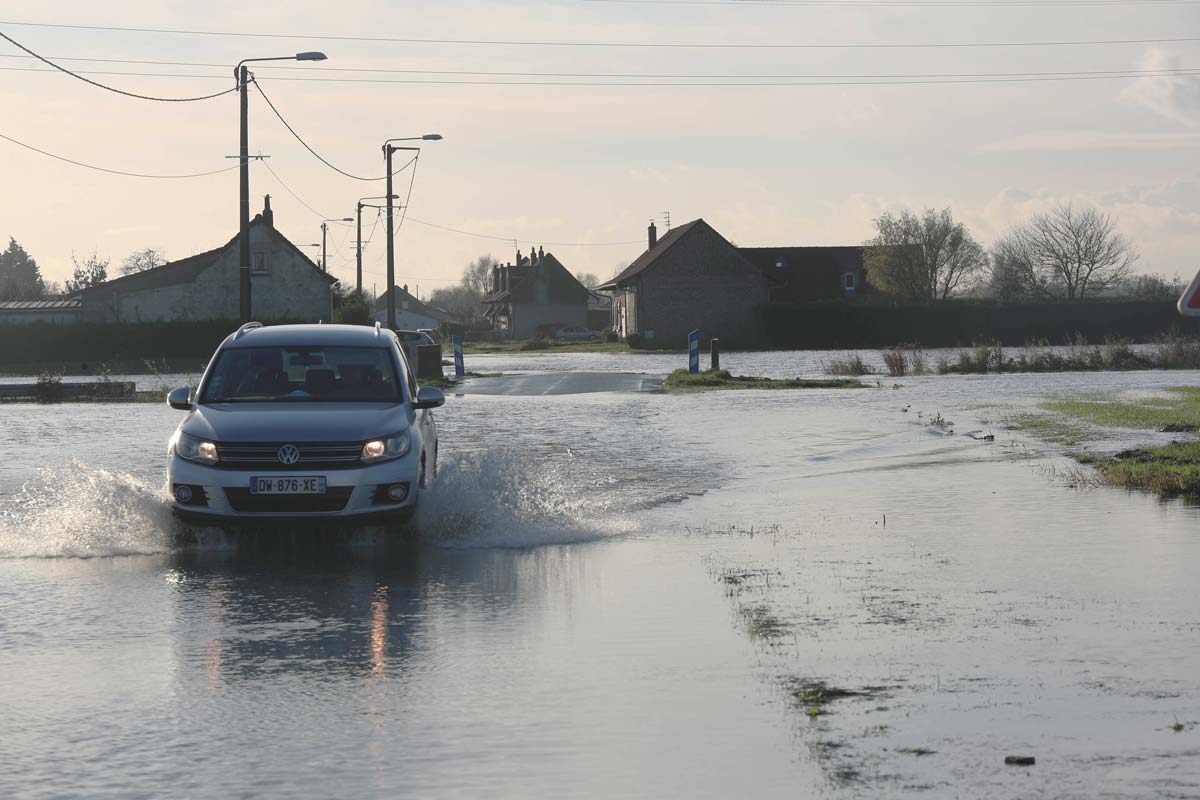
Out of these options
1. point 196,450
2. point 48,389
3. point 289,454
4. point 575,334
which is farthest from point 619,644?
point 575,334

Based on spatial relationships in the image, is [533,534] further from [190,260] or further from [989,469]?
[190,260]

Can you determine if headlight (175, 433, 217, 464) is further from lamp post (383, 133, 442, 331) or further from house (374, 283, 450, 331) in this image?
house (374, 283, 450, 331)

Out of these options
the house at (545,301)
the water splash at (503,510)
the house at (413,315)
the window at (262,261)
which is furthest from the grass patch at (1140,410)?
the house at (413,315)

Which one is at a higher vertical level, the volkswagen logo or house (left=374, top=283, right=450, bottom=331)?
house (left=374, top=283, right=450, bottom=331)

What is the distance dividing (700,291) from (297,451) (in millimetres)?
83918

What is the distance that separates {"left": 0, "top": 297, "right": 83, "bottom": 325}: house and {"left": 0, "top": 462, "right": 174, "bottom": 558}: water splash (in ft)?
259

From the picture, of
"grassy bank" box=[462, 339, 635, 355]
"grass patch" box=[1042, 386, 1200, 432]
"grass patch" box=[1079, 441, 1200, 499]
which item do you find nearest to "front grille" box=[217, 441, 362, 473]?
"grass patch" box=[1079, 441, 1200, 499]

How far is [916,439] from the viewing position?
22.6m

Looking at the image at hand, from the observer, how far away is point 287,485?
455 inches

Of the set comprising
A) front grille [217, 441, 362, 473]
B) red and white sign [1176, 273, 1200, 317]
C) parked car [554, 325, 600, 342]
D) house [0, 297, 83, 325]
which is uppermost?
house [0, 297, 83, 325]

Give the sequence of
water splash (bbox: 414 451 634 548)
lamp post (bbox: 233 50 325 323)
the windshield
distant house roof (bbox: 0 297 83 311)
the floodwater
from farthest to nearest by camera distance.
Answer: distant house roof (bbox: 0 297 83 311) < lamp post (bbox: 233 50 325 323) < the windshield < water splash (bbox: 414 451 634 548) < the floodwater

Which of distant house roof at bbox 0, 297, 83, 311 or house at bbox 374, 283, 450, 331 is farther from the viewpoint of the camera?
house at bbox 374, 283, 450, 331

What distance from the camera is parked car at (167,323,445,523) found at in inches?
455

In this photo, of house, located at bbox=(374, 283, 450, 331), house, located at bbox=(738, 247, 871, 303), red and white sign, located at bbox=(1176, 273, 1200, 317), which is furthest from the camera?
house, located at bbox=(374, 283, 450, 331)
